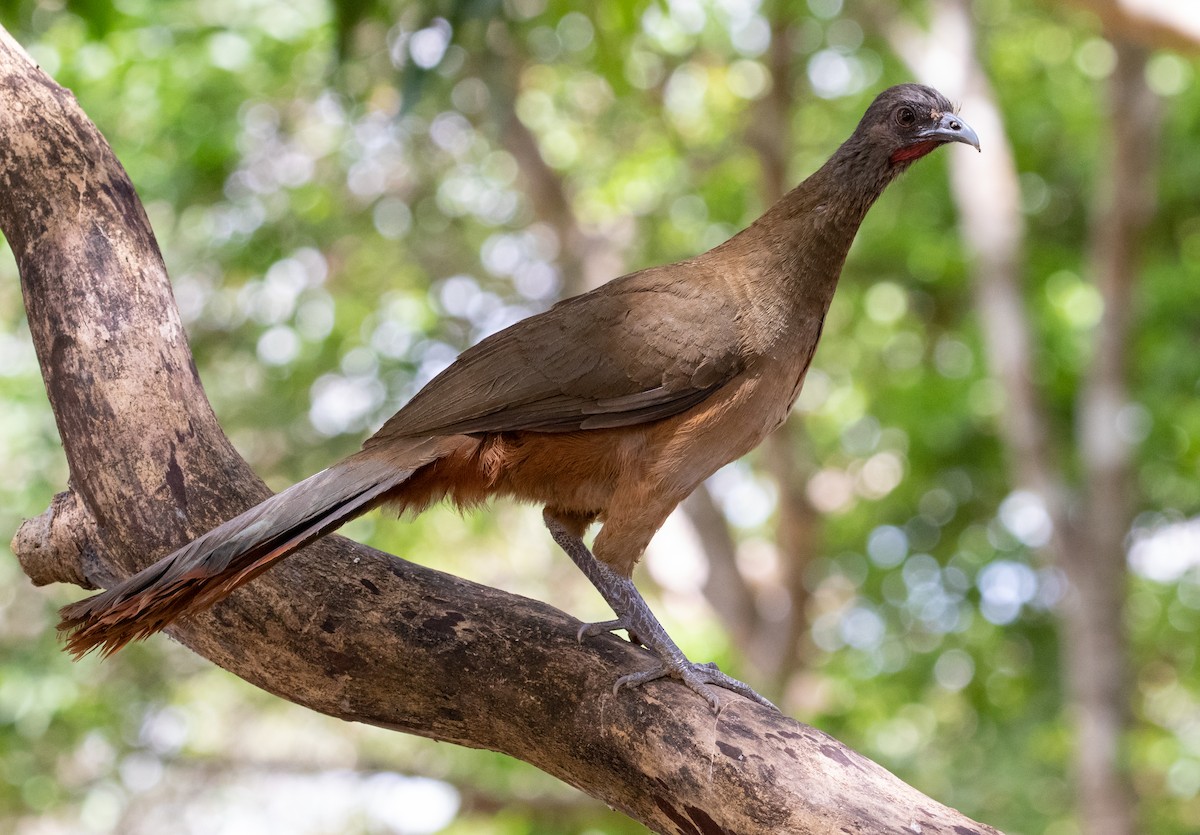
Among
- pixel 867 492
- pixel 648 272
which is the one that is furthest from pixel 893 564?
pixel 648 272

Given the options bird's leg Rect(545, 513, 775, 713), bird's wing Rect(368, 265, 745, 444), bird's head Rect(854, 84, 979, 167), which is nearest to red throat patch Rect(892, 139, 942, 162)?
bird's head Rect(854, 84, 979, 167)

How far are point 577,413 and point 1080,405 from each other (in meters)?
6.47

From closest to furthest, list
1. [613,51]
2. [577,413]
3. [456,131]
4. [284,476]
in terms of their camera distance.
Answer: [577,413], [613,51], [284,476], [456,131]

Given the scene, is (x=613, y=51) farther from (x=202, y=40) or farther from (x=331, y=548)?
(x=202, y=40)

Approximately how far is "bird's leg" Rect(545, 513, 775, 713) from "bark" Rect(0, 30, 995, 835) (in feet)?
0.11

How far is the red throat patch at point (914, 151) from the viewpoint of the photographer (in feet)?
10.3

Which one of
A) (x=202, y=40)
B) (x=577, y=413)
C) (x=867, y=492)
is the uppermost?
(x=867, y=492)

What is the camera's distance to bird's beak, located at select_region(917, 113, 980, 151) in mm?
3127

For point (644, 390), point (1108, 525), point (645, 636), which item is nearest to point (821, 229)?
point (644, 390)

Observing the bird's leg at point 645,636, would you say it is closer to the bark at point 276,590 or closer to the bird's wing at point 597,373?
the bark at point 276,590

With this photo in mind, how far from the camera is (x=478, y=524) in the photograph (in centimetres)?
896

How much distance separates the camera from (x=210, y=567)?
2387 millimetres

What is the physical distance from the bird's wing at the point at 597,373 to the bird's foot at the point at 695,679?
601mm

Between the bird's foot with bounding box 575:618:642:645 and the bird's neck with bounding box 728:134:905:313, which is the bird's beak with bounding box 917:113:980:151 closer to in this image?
the bird's neck with bounding box 728:134:905:313
